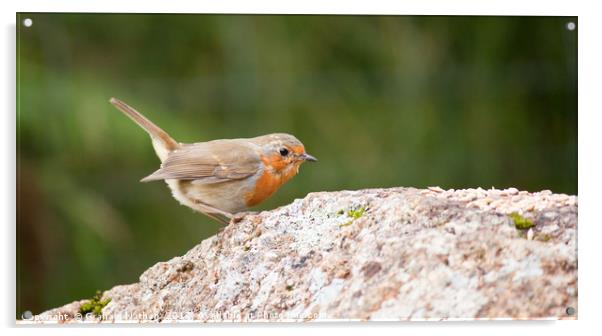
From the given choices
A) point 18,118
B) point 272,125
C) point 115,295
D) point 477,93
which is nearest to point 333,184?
point 272,125

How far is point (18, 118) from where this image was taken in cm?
380

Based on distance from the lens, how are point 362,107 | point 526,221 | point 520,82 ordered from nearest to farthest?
point 526,221, point 520,82, point 362,107

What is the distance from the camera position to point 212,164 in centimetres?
381

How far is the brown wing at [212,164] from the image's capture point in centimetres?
375

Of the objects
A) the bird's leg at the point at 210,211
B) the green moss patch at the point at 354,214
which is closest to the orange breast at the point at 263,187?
the bird's leg at the point at 210,211

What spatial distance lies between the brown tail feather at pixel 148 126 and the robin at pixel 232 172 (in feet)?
0.42

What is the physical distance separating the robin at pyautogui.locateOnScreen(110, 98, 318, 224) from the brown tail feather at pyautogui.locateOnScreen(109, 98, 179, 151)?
0.42ft

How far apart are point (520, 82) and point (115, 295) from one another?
2121 millimetres

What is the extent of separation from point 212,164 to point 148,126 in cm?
46

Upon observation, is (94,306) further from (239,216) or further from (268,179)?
(268,179)

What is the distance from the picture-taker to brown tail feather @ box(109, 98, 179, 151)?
4.00 m

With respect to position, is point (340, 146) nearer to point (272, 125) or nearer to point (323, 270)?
point (272, 125)

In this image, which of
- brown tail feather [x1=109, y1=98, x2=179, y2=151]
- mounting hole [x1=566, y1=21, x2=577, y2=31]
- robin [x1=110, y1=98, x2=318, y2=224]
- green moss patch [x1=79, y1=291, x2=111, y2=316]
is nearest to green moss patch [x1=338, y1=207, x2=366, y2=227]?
robin [x1=110, y1=98, x2=318, y2=224]

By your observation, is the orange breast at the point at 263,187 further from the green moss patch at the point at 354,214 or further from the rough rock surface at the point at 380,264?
the green moss patch at the point at 354,214
